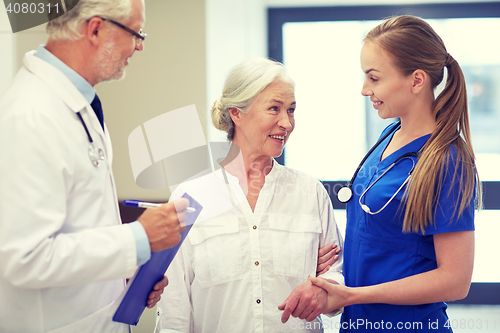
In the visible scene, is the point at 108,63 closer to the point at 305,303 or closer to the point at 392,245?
the point at 305,303

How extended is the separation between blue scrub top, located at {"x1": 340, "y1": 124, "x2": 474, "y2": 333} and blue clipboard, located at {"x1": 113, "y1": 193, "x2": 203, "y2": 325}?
0.66 meters

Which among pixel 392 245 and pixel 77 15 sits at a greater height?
pixel 77 15

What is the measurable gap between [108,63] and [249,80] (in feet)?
1.87

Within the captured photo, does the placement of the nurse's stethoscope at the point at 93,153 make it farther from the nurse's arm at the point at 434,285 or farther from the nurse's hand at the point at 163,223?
the nurse's arm at the point at 434,285

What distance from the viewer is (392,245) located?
128 cm

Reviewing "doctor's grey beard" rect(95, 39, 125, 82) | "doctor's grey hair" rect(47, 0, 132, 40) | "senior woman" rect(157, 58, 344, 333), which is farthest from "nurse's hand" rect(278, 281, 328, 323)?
"doctor's grey hair" rect(47, 0, 132, 40)

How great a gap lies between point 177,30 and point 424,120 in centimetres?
159

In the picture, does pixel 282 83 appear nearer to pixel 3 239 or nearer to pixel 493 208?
pixel 3 239

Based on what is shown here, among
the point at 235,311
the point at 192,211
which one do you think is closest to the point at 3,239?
the point at 192,211

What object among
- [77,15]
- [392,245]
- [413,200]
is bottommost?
[392,245]

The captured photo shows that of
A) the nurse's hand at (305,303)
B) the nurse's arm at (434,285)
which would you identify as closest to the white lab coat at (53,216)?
the nurse's hand at (305,303)

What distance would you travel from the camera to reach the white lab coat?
78 cm

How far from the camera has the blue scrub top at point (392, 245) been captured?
1179 millimetres

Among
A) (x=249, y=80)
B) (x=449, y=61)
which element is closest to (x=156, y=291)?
(x=249, y=80)
